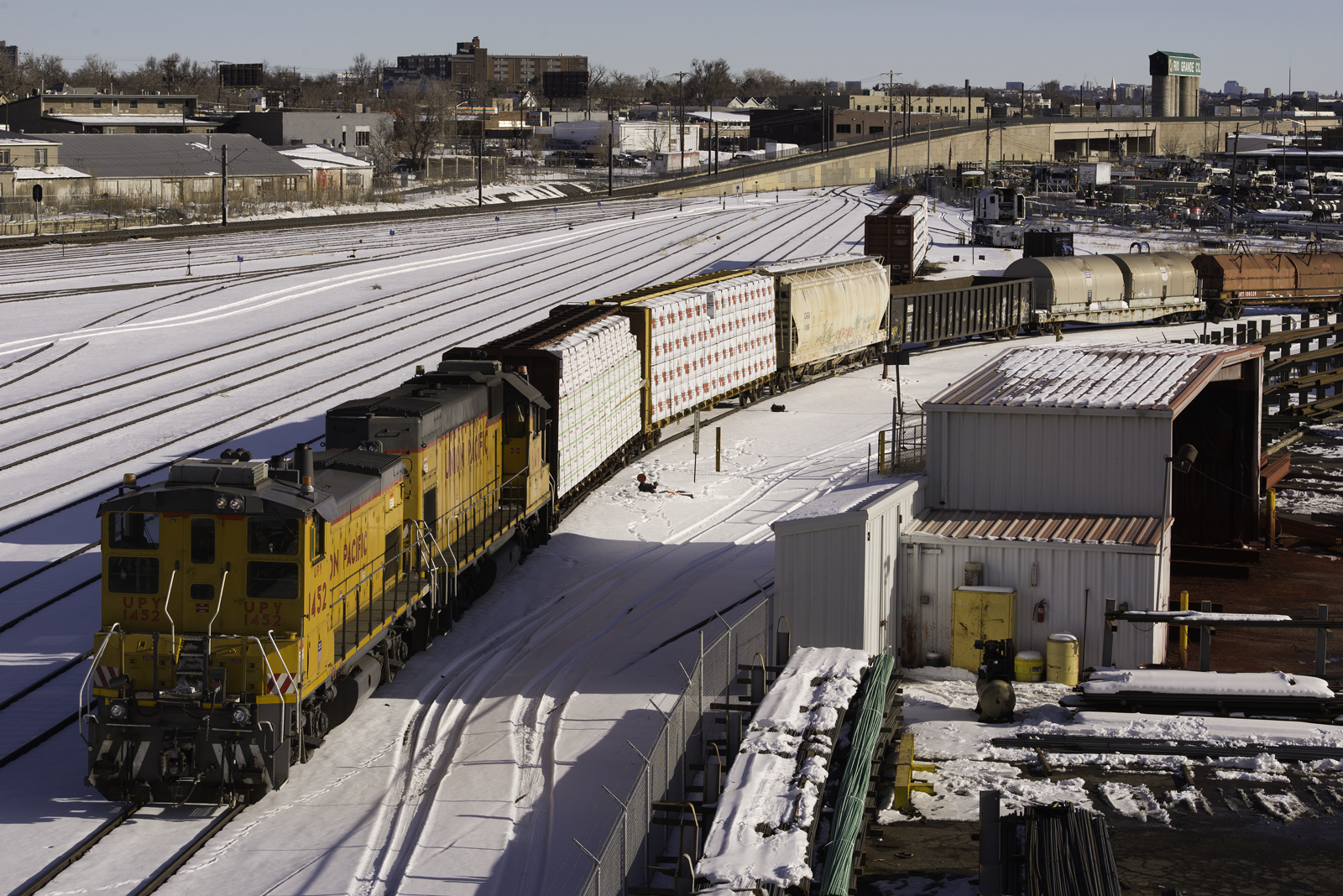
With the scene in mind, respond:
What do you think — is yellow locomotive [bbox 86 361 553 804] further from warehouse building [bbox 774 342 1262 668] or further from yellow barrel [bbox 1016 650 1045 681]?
yellow barrel [bbox 1016 650 1045 681]

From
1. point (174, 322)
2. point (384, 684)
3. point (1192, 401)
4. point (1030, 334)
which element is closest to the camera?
point (384, 684)

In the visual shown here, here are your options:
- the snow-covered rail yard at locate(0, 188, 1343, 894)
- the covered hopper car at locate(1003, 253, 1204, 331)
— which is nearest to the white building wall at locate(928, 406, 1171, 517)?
the snow-covered rail yard at locate(0, 188, 1343, 894)

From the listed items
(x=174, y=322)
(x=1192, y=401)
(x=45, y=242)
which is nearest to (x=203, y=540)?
(x=1192, y=401)

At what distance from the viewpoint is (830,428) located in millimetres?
38781

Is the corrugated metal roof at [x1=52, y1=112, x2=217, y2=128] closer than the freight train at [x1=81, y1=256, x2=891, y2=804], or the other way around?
the freight train at [x1=81, y1=256, x2=891, y2=804]

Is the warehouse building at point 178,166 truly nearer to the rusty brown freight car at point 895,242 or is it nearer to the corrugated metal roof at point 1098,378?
the rusty brown freight car at point 895,242

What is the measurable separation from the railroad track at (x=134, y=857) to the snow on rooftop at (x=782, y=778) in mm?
5640

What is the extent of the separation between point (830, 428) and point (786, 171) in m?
102

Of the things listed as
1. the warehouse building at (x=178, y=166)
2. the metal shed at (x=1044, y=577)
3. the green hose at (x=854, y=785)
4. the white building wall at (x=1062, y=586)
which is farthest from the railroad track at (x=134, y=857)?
the warehouse building at (x=178, y=166)

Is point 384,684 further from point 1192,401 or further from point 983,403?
point 1192,401

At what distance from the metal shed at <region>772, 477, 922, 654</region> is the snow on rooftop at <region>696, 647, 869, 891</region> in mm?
2090

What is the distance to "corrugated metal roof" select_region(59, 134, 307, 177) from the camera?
96688mm

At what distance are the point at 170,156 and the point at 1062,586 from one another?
92.3 metres

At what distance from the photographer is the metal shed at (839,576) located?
777 inches
